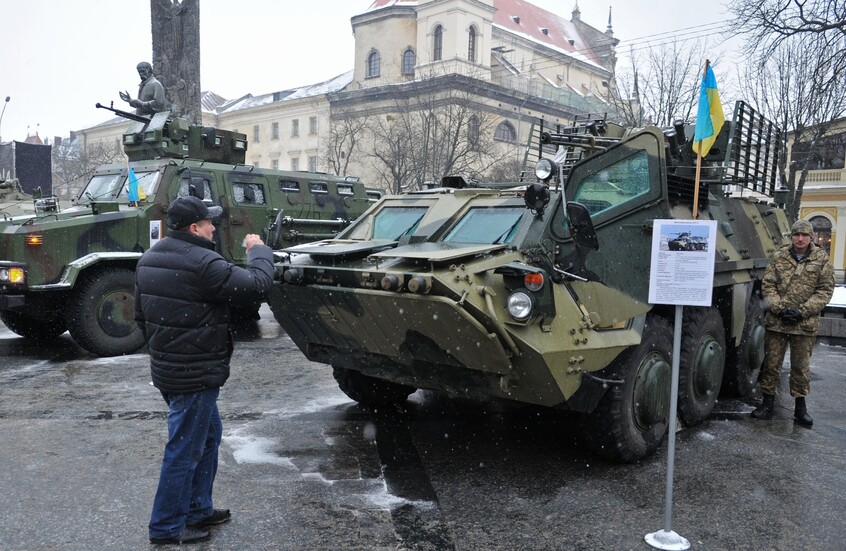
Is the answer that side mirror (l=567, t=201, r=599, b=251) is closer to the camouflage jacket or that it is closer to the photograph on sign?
the photograph on sign

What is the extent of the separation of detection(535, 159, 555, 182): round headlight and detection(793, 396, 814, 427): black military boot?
315cm

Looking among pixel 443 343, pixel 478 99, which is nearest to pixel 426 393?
pixel 443 343

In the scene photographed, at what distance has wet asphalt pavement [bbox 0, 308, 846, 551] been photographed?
414 centimetres

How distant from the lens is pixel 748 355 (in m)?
7.39

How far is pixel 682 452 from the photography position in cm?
569

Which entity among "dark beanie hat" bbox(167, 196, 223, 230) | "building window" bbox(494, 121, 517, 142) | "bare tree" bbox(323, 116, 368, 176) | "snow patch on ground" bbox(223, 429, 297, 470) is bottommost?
"snow patch on ground" bbox(223, 429, 297, 470)

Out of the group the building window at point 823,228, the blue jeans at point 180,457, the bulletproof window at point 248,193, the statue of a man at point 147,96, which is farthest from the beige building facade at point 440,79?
the blue jeans at point 180,457

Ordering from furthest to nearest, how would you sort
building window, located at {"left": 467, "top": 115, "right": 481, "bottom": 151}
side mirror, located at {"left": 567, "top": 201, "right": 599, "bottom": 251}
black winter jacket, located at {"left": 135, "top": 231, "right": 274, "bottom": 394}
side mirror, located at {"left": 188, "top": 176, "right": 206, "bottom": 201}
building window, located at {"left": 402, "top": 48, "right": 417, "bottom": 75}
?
building window, located at {"left": 402, "top": 48, "right": 417, "bottom": 75}, building window, located at {"left": 467, "top": 115, "right": 481, "bottom": 151}, side mirror, located at {"left": 188, "top": 176, "right": 206, "bottom": 201}, side mirror, located at {"left": 567, "top": 201, "right": 599, "bottom": 251}, black winter jacket, located at {"left": 135, "top": 231, "right": 274, "bottom": 394}

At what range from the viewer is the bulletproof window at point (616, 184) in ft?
17.8

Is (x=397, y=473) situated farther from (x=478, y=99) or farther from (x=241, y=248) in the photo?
(x=478, y=99)

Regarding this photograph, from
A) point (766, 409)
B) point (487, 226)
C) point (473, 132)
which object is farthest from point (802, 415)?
point (473, 132)

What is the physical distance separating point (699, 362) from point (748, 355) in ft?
4.90

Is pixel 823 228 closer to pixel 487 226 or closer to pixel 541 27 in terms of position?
pixel 487 226

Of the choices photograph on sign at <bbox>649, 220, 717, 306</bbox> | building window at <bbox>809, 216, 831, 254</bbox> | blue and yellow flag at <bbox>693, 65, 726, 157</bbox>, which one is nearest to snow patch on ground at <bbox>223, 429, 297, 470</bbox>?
photograph on sign at <bbox>649, 220, 717, 306</bbox>
